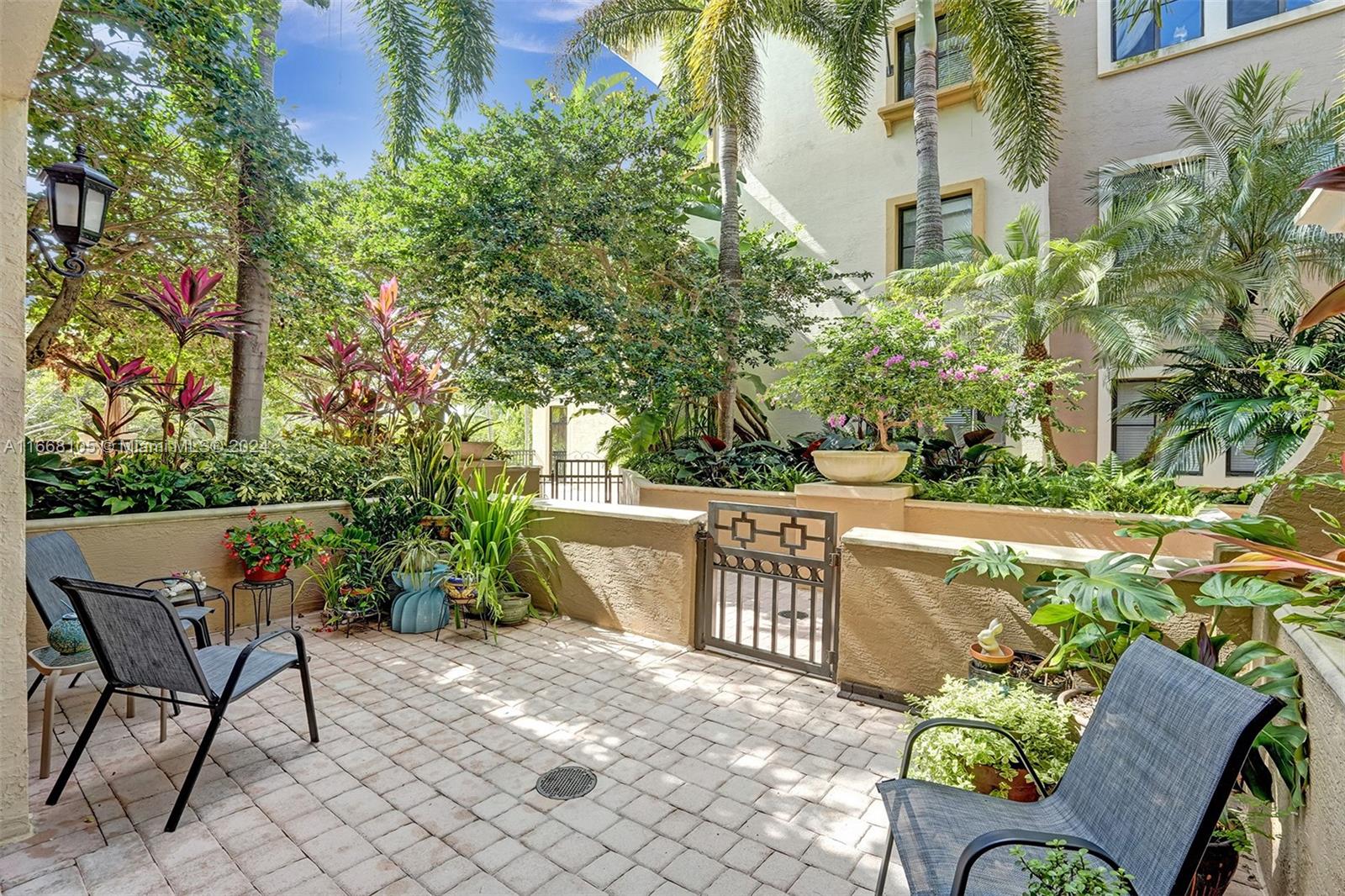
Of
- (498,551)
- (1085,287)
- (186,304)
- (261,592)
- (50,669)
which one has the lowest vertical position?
(261,592)

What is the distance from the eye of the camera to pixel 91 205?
361 centimetres

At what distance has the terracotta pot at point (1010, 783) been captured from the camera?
230cm

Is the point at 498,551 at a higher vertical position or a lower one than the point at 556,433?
lower

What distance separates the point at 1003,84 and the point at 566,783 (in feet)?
33.9

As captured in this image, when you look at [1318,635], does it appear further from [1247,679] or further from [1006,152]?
[1006,152]

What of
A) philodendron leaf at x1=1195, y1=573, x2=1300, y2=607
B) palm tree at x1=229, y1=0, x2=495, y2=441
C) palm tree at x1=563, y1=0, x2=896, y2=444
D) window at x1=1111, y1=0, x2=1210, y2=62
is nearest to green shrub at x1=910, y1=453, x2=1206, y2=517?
philodendron leaf at x1=1195, y1=573, x2=1300, y2=607

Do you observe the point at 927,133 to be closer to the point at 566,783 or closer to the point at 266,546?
the point at 566,783

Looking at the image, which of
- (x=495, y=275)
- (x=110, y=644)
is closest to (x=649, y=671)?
(x=110, y=644)

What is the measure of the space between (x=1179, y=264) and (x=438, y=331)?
440 inches

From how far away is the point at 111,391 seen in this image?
4.33 meters

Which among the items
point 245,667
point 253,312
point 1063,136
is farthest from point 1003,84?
point 245,667

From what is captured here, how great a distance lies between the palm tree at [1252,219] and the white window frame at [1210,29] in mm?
981

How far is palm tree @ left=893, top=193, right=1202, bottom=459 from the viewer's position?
712 centimetres

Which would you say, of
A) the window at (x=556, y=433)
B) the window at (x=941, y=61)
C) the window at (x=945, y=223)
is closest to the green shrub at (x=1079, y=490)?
the window at (x=945, y=223)
